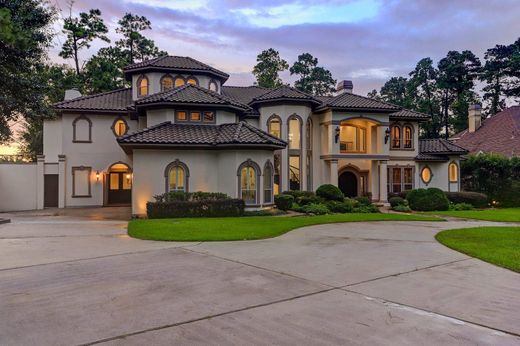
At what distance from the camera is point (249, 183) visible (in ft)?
59.3

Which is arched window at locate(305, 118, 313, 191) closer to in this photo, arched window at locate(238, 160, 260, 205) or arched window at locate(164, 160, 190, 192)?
arched window at locate(238, 160, 260, 205)

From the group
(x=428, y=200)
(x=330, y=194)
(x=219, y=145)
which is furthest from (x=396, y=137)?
(x=219, y=145)

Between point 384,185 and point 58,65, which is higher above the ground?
point 58,65

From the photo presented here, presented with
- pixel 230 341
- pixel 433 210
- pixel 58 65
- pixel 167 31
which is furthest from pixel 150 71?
pixel 230 341

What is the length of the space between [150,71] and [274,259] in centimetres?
1951

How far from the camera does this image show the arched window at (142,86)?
24141 mm

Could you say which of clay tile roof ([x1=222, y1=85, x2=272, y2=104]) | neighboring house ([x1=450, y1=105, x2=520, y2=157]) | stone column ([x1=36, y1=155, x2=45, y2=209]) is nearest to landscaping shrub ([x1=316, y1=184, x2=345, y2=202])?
clay tile roof ([x1=222, y1=85, x2=272, y2=104])

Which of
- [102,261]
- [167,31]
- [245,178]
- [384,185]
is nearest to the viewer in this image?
[102,261]

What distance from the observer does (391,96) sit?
57.9 metres

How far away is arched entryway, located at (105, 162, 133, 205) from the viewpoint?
24.3 metres

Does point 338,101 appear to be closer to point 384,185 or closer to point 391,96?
point 384,185

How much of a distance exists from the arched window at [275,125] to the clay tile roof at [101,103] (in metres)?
8.69

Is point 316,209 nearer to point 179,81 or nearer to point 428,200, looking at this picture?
point 428,200

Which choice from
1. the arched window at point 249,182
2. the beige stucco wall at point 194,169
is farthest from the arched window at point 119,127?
the arched window at point 249,182
